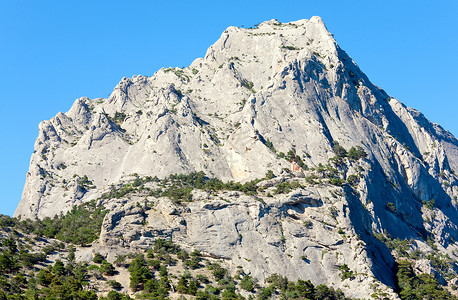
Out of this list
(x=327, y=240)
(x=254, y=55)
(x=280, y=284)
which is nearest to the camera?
(x=280, y=284)

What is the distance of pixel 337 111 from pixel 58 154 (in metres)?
74.2

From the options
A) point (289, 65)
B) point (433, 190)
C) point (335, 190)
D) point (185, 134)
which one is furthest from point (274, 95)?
point (433, 190)

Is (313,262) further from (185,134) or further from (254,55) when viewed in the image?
(254,55)

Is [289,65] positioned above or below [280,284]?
above

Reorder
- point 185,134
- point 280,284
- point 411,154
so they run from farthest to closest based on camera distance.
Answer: point 411,154
point 185,134
point 280,284

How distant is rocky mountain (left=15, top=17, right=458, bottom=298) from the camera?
119m

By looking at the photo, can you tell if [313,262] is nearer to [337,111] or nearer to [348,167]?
[348,167]

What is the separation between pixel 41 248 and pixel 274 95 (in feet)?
242

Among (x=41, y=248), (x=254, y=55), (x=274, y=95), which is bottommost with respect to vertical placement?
(x=41, y=248)

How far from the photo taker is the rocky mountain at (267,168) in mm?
119312

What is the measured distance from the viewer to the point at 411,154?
172 m

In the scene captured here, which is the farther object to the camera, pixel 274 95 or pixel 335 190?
pixel 274 95

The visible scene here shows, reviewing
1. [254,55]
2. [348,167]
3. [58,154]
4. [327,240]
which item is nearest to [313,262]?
[327,240]

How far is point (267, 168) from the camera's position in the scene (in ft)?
471
